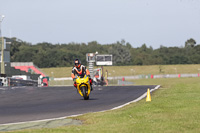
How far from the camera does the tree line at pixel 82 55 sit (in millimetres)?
146125

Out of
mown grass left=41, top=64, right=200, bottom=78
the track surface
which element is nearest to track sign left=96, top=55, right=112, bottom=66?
mown grass left=41, top=64, right=200, bottom=78

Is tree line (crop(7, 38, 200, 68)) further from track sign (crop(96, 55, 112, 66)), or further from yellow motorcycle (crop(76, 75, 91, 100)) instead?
yellow motorcycle (crop(76, 75, 91, 100))

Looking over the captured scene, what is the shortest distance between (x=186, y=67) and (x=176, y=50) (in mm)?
50348

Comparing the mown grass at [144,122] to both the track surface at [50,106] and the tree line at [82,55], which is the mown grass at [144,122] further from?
the tree line at [82,55]

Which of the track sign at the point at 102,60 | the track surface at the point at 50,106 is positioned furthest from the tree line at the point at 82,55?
the track surface at the point at 50,106

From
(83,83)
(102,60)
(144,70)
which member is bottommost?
(83,83)

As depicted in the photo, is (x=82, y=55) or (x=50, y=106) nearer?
(x=50, y=106)

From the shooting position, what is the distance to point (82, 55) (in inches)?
6550

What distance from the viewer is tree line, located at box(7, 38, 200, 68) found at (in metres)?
146

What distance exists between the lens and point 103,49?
19250 cm

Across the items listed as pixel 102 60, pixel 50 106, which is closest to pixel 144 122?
pixel 50 106

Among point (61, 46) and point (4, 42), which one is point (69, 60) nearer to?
point (61, 46)

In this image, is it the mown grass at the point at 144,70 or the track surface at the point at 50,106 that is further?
the mown grass at the point at 144,70

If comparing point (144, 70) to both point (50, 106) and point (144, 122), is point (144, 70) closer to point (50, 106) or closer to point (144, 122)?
point (50, 106)
